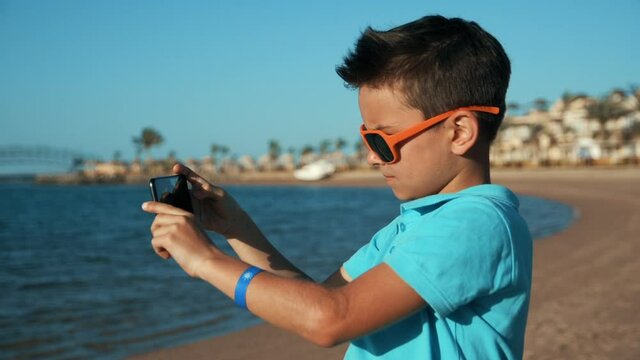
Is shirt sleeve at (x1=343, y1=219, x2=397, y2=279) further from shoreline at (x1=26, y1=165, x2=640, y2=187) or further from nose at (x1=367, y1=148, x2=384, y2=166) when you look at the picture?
shoreline at (x1=26, y1=165, x2=640, y2=187)

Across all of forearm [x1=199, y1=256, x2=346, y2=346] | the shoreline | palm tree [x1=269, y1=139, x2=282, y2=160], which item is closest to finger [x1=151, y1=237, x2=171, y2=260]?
forearm [x1=199, y1=256, x2=346, y2=346]

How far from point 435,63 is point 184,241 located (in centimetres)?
70

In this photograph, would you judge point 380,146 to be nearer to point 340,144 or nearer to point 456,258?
point 456,258

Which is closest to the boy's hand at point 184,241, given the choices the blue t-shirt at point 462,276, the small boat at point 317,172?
the blue t-shirt at point 462,276

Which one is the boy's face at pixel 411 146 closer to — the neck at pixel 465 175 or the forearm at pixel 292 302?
the neck at pixel 465 175

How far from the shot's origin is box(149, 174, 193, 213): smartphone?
164 centimetres

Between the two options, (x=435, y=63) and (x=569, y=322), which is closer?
(x=435, y=63)

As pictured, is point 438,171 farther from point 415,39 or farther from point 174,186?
point 174,186

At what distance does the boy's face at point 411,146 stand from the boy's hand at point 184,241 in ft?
1.65

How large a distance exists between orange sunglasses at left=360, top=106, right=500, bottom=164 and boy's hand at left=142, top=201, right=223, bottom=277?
485mm

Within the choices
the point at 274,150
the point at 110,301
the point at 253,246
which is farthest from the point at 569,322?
the point at 274,150

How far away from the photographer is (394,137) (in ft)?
5.13

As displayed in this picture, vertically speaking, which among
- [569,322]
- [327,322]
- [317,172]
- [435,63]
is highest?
[435,63]

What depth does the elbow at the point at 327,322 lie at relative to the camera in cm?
131
